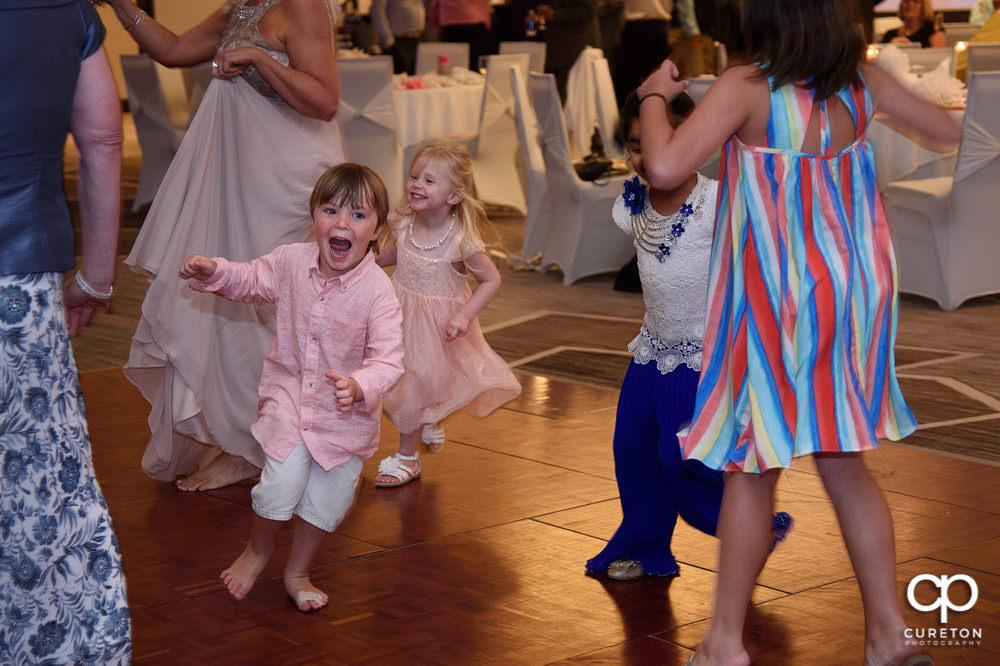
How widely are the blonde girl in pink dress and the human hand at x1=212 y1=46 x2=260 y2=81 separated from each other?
572mm

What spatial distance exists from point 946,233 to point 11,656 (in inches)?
207

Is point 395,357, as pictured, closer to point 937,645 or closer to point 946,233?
point 937,645

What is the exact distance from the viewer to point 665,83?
7.99 feet

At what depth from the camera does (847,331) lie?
2.33 m

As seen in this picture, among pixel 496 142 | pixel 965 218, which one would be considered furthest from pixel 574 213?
pixel 496 142

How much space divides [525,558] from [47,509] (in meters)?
1.38

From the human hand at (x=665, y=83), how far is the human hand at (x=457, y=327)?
1.27 m

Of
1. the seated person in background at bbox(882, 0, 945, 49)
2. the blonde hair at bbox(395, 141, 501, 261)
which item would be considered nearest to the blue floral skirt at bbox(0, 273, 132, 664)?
the blonde hair at bbox(395, 141, 501, 261)

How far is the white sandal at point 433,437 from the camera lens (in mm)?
3990

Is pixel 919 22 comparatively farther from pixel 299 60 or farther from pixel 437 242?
pixel 299 60

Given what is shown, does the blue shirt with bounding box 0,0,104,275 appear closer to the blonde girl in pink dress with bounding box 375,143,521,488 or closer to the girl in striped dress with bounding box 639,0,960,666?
the girl in striped dress with bounding box 639,0,960,666

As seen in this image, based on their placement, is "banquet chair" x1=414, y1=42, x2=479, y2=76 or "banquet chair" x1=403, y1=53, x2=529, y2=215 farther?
"banquet chair" x1=414, y1=42, x2=479, y2=76

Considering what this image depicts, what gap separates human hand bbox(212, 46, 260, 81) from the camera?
3.43 metres

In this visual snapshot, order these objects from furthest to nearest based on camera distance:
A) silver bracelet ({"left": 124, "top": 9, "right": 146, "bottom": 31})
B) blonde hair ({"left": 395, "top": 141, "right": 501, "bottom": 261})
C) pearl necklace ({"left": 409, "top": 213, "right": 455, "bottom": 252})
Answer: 1. pearl necklace ({"left": 409, "top": 213, "right": 455, "bottom": 252})
2. blonde hair ({"left": 395, "top": 141, "right": 501, "bottom": 261})
3. silver bracelet ({"left": 124, "top": 9, "right": 146, "bottom": 31})
